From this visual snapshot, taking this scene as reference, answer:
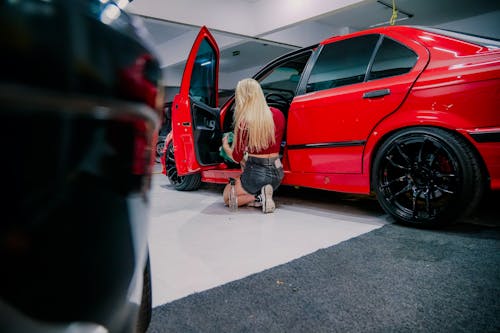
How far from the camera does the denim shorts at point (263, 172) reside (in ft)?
8.54

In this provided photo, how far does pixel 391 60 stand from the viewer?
2.09 m

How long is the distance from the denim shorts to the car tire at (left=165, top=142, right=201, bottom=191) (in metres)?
1.12

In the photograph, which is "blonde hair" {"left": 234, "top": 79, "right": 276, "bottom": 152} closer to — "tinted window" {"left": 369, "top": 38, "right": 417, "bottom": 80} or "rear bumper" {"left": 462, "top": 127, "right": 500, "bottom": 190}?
"tinted window" {"left": 369, "top": 38, "right": 417, "bottom": 80}

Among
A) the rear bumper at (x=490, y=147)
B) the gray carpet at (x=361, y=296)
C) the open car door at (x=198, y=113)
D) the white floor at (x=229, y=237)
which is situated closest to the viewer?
the gray carpet at (x=361, y=296)

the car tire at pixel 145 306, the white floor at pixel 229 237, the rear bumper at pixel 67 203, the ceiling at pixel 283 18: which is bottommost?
the white floor at pixel 229 237

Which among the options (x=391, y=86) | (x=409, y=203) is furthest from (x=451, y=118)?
(x=409, y=203)

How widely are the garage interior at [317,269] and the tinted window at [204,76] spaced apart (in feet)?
3.32

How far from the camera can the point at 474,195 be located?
1802 mm

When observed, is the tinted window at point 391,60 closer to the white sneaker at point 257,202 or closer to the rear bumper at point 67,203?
the white sneaker at point 257,202

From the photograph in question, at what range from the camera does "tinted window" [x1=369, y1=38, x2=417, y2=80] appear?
204 cm

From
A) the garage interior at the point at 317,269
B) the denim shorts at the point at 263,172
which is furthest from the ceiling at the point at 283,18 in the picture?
the garage interior at the point at 317,269

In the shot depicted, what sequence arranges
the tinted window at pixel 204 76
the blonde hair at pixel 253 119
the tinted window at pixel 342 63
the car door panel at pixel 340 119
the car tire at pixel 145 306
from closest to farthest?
the car tire at pixel 145 306, the car door panel at pixel 340 119, the tinted window at pixel 342 63, the blonde hair at pixel 253 119, the tinted window at pixel 204 76

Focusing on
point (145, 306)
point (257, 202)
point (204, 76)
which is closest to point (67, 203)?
point (145, 306)

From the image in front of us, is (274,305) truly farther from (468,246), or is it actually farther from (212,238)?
(468,246)
